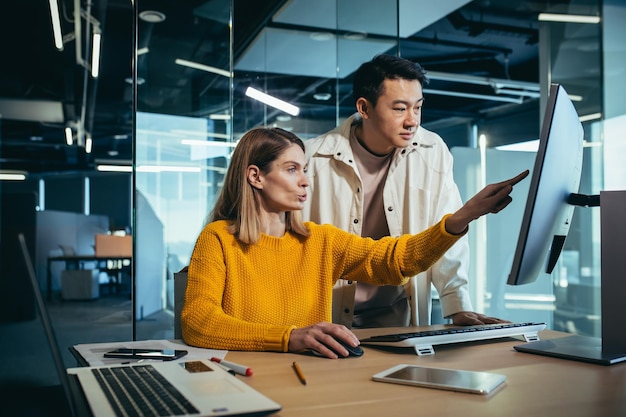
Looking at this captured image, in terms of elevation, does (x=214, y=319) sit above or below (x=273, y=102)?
below

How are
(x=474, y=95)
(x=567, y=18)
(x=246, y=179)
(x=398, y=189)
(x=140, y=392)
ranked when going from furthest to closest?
1. (x=474, y=95)
2. (x=567, y=18)
3. (x=398, y=189)
4. (x=246, y=179)
5. (x=140, y=392)

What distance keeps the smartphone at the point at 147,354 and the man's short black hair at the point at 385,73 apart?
4.37 feet

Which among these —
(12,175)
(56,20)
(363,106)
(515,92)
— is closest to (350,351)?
(363,106)

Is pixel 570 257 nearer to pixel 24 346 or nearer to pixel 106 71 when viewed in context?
pixel 24 346

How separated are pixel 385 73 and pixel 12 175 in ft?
33.7

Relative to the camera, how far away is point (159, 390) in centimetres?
87

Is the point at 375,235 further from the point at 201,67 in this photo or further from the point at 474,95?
the point at 474,95

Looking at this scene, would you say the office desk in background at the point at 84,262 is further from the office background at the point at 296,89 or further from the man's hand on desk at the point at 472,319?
the man's hand on desk at the point at 472,319

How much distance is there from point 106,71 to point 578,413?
934 centimetres

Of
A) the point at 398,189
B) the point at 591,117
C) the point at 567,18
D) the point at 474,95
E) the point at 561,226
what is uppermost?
the point at 474,95

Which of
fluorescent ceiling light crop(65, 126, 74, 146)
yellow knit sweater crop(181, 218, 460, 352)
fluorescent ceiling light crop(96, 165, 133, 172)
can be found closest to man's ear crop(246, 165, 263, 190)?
yellow knit sweater crop(181, 218, 460, 352)

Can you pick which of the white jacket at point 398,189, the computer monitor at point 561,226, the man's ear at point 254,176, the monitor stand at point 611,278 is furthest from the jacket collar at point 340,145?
the monitor stand at point 611,278

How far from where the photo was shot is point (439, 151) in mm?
2266

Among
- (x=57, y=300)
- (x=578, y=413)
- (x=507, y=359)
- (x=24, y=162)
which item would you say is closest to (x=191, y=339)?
(x=507, y=359)
